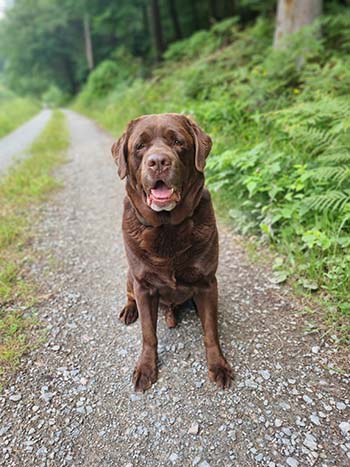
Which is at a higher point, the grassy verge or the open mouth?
the open mouth

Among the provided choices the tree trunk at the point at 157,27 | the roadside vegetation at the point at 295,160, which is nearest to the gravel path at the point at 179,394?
Answer: the roadside vegetation at the point at 295,160

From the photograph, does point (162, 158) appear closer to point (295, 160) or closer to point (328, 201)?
point (328, 201)

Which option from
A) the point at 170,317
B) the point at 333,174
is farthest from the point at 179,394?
the point at 333,174

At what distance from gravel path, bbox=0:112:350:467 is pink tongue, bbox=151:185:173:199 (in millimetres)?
1101

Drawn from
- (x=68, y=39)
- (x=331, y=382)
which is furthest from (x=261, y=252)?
(x=68, y=39)

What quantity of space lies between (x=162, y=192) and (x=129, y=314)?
1.18 m

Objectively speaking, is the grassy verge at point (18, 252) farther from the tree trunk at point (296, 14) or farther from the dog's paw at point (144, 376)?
the tree trunk at point (296, 14)

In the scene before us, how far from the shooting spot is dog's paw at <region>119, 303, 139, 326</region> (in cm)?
243

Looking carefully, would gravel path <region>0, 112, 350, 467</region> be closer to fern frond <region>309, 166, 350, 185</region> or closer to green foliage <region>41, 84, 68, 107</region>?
fern frond <region>309, 166, 350, 185</region>

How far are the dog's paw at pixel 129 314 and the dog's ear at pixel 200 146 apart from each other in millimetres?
1239

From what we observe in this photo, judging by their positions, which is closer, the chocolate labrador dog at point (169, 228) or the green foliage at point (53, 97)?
the chocolate labrador dog at point (169, 228)

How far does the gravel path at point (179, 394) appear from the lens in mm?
1527

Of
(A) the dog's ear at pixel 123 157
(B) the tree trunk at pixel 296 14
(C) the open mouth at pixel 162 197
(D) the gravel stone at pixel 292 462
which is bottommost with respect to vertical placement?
(D) the gravel stone at pixel 292 462

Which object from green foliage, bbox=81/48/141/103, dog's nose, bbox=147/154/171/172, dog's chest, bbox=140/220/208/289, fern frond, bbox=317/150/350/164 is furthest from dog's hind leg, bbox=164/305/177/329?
green foliage, bbox=81/48/141/103
